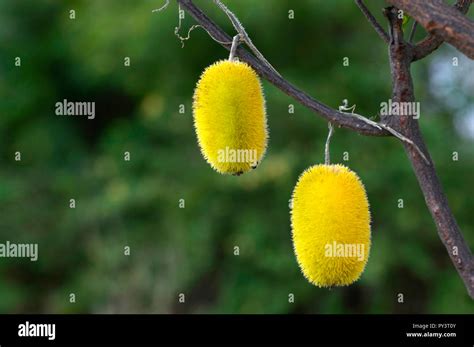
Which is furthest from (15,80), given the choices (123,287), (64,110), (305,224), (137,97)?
(305,224)

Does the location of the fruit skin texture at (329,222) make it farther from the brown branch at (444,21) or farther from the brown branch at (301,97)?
the brown branch at (444,21)

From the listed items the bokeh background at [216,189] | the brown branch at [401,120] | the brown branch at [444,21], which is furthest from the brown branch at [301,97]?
the bokeh background at [216,189]

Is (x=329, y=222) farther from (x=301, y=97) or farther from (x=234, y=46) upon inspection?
(x=234, y=46)

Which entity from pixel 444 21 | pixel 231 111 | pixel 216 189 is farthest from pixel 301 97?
pixel 216 189

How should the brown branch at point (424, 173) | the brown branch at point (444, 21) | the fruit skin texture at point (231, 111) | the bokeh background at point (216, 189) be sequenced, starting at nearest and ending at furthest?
the brown branch at point (444, 21)
the brown branch at point (424, 173)
the fruit skin texture at point (231, 111)
the bokeh background at point (216, 189)

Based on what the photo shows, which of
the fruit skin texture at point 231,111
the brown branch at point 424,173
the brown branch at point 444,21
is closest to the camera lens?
the brown branch at point 444,21

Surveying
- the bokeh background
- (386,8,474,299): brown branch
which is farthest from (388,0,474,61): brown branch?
the bokeh background
